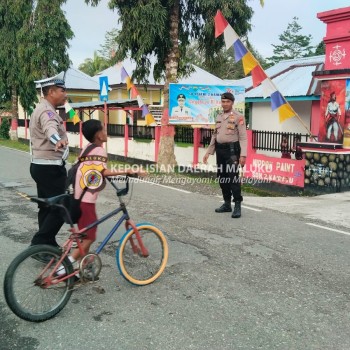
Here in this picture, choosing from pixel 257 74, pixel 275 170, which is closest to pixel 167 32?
pixel 257 74

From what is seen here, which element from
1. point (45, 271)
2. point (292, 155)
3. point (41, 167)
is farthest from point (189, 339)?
point (292, 155)

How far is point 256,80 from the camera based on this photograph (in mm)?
9859

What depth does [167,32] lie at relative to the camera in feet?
41.4

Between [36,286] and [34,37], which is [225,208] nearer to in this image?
[36,286]

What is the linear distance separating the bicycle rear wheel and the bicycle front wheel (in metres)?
0.61

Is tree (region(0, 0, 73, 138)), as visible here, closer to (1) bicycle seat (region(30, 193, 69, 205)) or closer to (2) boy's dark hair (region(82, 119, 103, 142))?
(2) boy's dark hair (region(82, 119, 103, 142))

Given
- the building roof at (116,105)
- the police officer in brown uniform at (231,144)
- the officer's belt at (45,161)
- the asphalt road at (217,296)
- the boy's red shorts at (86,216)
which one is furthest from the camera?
the building roof at (116,105)

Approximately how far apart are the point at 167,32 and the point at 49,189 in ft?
30.6

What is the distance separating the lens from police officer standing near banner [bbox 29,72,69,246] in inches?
166

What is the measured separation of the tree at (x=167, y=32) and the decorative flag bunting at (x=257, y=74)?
2258mm

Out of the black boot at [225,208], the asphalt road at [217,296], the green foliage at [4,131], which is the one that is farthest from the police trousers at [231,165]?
the green foliage at [4,131]

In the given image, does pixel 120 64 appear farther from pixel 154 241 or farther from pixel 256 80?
pixel 154 241

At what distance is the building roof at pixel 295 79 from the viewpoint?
1645cm

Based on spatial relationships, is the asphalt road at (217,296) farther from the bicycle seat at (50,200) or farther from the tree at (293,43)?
the tree at (293,43)
